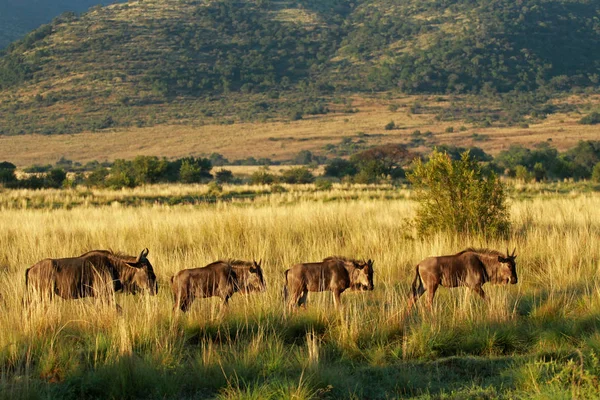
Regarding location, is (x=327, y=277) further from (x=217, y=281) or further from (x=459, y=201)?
(x=459, y=201)

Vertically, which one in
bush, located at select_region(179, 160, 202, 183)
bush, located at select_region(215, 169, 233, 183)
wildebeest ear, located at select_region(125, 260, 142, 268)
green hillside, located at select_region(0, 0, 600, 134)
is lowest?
bush, located at select_region(215, 169, 233, 183)

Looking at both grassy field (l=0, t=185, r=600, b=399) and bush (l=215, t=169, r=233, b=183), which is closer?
grassy field (l=0, t=185, r=600, b=399)

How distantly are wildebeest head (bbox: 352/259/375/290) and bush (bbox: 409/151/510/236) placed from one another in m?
6.03

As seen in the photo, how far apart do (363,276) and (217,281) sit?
5.11ft

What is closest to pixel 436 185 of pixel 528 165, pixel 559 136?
pixel 528 165

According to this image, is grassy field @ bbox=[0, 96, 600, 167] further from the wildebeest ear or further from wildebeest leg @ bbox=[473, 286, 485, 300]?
the wildebeest ear

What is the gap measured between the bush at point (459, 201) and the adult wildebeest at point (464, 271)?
512cm

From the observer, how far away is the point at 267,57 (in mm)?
143000

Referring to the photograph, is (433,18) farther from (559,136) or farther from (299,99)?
(559,136)

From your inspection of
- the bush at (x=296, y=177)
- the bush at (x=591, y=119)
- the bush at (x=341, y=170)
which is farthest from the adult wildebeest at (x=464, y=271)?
the bush at (x=591, y=119)

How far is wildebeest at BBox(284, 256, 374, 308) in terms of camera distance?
836 cm

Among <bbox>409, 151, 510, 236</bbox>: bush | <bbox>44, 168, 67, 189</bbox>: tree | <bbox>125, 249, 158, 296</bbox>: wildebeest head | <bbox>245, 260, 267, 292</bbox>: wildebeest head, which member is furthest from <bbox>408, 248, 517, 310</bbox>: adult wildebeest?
<bbox>44, 168, 67, 189</bbox>: tree

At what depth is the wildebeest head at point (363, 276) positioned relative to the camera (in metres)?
8.16

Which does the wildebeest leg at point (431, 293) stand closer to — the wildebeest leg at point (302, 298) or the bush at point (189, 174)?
the wildebeest leg at point (302, 298)
